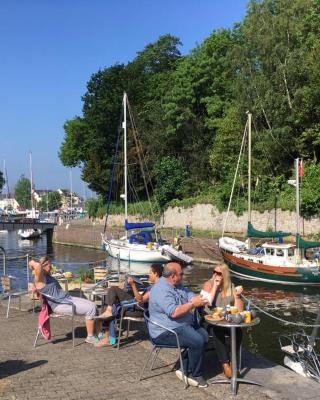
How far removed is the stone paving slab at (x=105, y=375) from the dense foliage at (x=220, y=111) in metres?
27.0

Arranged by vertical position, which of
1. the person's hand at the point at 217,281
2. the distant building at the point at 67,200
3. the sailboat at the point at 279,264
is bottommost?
the sailboat at the point at 279,264

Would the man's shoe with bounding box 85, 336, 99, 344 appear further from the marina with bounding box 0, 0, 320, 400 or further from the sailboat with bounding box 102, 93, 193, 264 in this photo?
the sailboat with bounding box 102, 93, 193, 264

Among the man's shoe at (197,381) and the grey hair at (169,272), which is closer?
the man's shoe at (197,381)

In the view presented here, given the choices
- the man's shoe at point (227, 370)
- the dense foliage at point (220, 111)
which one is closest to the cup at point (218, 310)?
the man's shoe at point (227, 370)

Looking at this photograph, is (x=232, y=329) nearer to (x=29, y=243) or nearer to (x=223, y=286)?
(x=223, y=286)

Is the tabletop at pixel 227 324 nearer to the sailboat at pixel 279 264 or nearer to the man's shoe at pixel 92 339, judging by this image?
the man's shoe at pixel 92 339

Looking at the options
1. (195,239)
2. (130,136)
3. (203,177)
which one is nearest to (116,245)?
(195,239)

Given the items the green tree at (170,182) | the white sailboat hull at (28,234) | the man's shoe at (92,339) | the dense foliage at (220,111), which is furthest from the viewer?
the white sailboat hull at (28,234)

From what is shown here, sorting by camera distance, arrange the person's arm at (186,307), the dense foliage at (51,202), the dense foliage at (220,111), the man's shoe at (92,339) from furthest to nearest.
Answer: the dense foliage at (51,202), the dense foliage at (220,111), the man's shoe at (92,339), the person's arm at (186,307)

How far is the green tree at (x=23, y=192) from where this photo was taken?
164 metres

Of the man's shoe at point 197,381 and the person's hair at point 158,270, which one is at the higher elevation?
the person's hair at point 158,270

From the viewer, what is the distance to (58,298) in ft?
27.0

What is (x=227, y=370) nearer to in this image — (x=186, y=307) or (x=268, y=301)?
(x=186, y=307)

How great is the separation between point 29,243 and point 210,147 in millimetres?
26225
